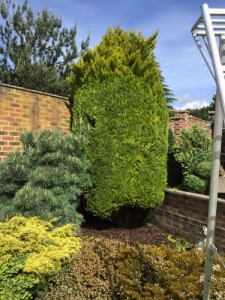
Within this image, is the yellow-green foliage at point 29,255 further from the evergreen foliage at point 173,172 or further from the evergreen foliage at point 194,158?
the evergreen foliage at point 173,172

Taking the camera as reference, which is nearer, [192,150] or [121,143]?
[121,143]

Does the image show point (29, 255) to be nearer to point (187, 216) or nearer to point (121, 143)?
point (121, 143)

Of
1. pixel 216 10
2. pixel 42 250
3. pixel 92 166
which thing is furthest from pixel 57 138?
pixel 216 10

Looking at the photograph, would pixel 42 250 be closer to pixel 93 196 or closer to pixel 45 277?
pixel 45 277

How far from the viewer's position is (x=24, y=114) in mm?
4281

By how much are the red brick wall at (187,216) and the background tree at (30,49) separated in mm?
8667

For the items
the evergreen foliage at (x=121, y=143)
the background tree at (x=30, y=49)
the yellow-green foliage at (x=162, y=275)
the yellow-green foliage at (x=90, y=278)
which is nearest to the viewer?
the yellow-green foliage at (x=162, y=275)

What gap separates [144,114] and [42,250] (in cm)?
233

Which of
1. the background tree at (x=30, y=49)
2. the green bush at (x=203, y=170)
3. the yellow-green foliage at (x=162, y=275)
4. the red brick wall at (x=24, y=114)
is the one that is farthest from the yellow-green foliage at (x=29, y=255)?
the background tree at (x=30, y=49)

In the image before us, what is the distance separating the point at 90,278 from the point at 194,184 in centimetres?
262

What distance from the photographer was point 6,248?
2754mm

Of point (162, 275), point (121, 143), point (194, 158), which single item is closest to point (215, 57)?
point (162, 275)

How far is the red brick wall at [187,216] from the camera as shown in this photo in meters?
3.70

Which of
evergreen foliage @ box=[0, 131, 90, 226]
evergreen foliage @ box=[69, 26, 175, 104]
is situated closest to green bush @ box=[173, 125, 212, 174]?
evergreen foliage @ box=[69, 26, 175, 104]
